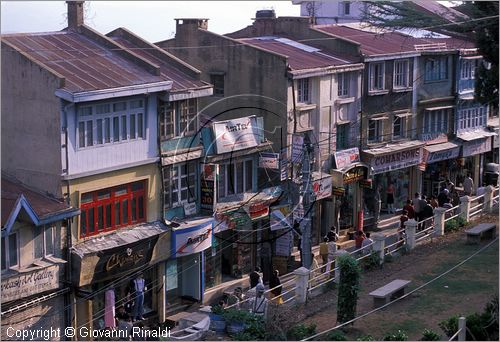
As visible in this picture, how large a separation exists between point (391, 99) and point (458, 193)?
5607mm

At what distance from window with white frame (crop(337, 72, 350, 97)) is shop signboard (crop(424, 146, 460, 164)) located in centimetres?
650

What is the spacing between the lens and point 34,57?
87.9 feet

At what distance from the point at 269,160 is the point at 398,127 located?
34.6 feet

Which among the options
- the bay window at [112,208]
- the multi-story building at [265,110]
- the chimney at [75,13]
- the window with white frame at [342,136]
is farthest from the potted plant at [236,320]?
the window with white frame at [342,136]

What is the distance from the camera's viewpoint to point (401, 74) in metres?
41.4

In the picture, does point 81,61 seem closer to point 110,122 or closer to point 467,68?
point 110,122

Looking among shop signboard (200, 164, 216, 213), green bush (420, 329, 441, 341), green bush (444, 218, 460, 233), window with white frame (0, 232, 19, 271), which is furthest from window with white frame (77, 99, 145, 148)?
green bush (420, 329, 441, 341)

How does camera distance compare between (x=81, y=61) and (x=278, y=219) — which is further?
(x=278, y=219)

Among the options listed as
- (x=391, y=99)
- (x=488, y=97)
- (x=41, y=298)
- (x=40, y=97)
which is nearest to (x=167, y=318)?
(x=41, y=298)

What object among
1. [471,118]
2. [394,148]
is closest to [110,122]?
[394,148]

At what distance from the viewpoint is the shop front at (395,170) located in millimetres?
39719

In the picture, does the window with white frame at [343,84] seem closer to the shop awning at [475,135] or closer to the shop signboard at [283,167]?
the shop signboard at [283,167]

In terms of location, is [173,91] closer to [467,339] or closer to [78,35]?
[78,35]

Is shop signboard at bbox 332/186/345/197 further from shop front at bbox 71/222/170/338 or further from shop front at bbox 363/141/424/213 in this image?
shop front at bbox 71/222/170/338
